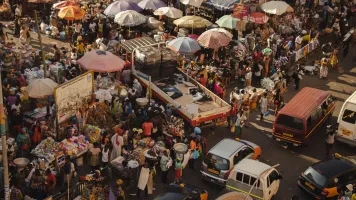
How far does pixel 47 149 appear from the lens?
18.0 m

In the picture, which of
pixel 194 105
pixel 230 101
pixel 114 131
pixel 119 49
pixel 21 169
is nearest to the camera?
pixel 21 169

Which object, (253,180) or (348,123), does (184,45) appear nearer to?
(348,123)

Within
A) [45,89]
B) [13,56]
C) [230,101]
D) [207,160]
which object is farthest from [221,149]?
[13,56]

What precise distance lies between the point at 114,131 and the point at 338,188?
316 inches

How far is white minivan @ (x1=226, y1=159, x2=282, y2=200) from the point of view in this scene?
54.2 ft

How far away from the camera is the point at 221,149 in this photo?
17.9 meters

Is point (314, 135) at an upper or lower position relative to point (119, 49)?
lower

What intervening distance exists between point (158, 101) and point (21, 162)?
6913 mm

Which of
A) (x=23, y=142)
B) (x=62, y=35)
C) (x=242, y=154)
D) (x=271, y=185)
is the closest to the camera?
(x=271, y=185)

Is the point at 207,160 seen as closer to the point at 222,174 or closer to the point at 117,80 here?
the point at 222,174

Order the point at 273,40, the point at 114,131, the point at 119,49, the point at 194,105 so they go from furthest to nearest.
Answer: the point at 273,40 → the point at 119,49 → the point at 194,105 → the point at 114,131

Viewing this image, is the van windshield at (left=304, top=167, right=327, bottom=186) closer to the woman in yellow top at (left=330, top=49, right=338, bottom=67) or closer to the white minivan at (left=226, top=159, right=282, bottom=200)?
the white minivan at (left=226, top=159, right=282, bottom=200)

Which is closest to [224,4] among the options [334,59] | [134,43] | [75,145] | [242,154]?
[334,59]

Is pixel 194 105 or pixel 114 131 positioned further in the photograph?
pixel 194 105
